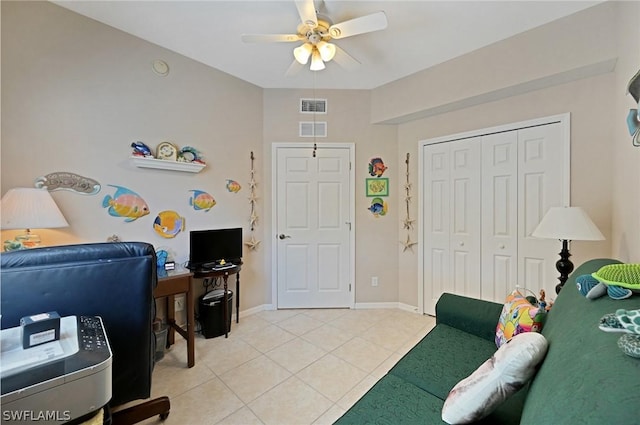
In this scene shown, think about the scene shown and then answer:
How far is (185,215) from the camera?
8.86 ft

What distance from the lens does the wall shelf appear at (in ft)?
7.61

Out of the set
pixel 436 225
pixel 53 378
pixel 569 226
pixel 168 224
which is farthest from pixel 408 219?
pixel 53 378

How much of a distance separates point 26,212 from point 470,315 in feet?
9.58

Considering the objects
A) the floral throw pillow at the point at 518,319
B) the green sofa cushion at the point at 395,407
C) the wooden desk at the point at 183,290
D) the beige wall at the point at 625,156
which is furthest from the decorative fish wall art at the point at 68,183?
the beige wall at the point at 625,156

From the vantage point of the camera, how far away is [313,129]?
3.33 meters

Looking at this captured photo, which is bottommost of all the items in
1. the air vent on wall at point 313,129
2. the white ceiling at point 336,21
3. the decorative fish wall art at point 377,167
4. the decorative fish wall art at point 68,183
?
the decorative fish wall art at point 68,183

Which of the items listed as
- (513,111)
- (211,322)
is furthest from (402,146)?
(211,322)

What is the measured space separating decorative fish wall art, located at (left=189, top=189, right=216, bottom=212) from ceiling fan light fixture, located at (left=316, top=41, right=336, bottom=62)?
5.97 feet

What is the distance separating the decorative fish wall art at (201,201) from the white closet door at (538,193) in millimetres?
3152

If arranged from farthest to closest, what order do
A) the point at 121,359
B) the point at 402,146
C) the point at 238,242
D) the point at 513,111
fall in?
the point at 402,146, the point at 238,242, the point at 513,111, the point at 121,359

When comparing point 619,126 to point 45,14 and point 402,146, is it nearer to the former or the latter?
point 402,146

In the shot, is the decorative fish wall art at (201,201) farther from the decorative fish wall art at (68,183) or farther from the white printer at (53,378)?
the white printer at (53,378)

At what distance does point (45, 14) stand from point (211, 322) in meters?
2.80

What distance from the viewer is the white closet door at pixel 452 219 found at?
9.21ft
